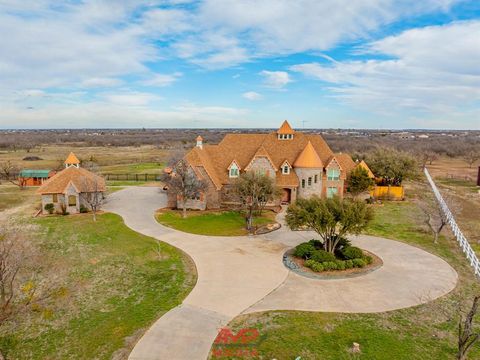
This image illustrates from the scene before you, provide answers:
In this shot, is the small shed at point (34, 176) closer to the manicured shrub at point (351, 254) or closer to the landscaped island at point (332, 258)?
the landscaped island at point (332, 258)

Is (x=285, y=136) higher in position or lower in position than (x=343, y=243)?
higher

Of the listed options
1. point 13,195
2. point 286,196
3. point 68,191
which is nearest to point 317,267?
point 286,196

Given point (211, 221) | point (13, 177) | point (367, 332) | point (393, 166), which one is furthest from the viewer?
point (13, 177)

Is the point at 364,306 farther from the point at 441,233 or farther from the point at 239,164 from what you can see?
the point at 239,164

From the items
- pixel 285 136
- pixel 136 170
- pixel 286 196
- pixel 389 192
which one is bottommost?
pixel 389 192

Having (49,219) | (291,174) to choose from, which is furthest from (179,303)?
(291,174)

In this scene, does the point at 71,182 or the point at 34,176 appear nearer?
the point at 71,182

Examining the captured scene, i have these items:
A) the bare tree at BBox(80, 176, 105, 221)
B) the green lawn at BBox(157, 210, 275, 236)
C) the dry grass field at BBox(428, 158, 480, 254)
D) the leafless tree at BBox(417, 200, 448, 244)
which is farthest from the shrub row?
the bare tree at BBox(80, 176, 105, 221)

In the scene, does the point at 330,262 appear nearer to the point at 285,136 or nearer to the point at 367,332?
the point at 367,332
